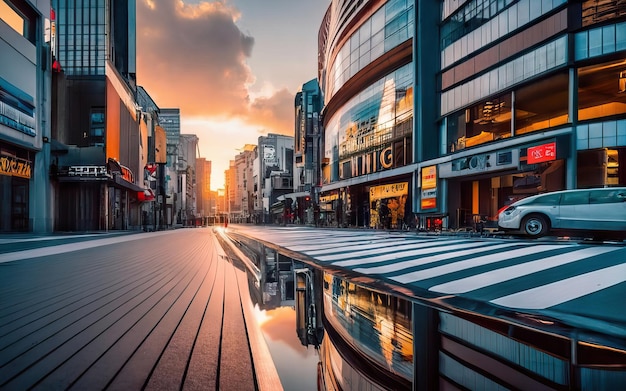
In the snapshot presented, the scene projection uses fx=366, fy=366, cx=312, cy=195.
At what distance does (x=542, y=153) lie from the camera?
830 inches

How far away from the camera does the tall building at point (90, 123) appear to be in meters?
34.2

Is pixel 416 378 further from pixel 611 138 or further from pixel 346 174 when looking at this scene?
pixel 346 174

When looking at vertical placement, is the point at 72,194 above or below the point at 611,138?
below

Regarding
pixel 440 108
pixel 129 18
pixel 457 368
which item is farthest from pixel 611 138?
pixel 129 18

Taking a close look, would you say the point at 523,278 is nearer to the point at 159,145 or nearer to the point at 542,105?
the point at 542,105

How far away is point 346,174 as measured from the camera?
47.2m

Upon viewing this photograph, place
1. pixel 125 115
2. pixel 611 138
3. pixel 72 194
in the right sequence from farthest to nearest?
pixel 125 115 → pixel 72 194 → pixel 611 138

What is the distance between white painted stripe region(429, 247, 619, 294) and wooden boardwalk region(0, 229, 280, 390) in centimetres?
262

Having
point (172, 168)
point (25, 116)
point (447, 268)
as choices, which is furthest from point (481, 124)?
point (172, 168)

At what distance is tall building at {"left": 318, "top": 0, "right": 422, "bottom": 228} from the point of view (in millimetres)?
32906

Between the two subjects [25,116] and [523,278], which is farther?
[25,116]

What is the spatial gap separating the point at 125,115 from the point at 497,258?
163ft

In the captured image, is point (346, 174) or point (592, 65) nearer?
point (592, 65)

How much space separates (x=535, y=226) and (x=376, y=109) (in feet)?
94.1
